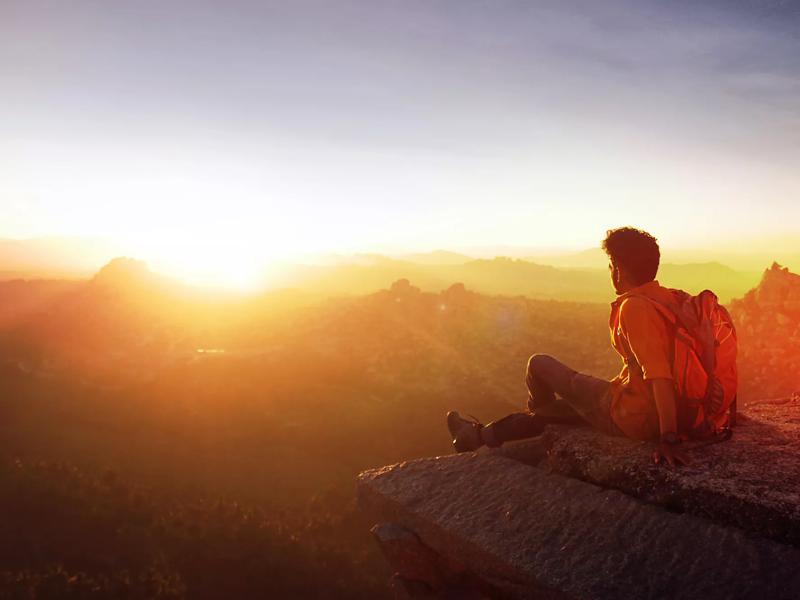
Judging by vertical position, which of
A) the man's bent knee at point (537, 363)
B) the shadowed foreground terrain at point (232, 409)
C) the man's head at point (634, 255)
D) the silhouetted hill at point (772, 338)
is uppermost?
the man's head at point (634, 255)

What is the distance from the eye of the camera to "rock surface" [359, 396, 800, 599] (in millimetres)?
3150

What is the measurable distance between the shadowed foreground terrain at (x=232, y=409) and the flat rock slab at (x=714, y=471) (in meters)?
7.87

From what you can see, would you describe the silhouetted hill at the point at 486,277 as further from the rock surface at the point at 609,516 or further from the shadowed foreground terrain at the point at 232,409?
the rock surface at the point at 609,516

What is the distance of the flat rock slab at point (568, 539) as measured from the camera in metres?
3.08

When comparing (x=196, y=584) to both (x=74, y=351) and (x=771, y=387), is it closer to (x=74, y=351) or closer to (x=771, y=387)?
(x=771, y=387)

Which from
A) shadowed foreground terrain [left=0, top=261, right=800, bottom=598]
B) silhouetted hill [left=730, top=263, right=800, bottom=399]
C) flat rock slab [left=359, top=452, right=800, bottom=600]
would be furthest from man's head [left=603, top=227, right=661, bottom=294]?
silhouetted hill [left=730, top=263, right=800, bottom=399]

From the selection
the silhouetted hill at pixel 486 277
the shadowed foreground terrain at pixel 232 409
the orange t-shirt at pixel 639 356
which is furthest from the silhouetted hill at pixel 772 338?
the silhouetted hill at pixel 486 277

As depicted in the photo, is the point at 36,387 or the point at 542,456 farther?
the point at 36,387

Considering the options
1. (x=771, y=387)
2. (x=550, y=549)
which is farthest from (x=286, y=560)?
(x=771, y=387)

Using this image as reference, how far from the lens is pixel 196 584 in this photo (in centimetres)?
1021

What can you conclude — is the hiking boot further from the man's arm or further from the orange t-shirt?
the man's arm

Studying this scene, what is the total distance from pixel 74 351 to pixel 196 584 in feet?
104

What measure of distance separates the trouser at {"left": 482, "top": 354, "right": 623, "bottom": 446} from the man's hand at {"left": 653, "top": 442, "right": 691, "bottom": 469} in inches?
23.8

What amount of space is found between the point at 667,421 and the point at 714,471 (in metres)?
0.42
